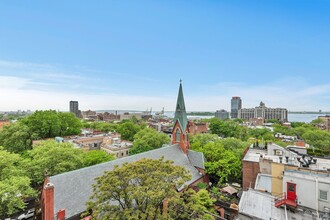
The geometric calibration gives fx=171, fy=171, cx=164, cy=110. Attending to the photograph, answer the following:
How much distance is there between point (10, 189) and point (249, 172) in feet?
86.6

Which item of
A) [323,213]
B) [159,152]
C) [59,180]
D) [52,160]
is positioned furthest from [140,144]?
[323,213]

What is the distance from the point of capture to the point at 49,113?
4750 centimetres

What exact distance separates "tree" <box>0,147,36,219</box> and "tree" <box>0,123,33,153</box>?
21.4m

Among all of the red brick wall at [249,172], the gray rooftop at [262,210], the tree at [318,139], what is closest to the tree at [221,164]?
the red brick wall at [249,172]

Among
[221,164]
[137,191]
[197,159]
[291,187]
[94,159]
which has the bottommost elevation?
[94,159]

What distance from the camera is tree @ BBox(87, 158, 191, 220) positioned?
Answer: 944cm

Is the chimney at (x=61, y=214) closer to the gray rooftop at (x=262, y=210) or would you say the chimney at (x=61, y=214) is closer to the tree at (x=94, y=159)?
the gray rooftop at (x=262, y=210)

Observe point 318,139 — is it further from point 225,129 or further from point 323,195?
point 323,195

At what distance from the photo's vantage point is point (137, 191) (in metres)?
9.43

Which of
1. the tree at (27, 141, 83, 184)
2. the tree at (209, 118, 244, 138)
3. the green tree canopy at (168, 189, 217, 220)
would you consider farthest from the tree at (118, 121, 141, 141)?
the green tree canopy at (168, 189, 217, 220)

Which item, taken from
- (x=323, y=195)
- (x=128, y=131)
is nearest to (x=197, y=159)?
(x=323, y=195)

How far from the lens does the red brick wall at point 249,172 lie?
2266cm

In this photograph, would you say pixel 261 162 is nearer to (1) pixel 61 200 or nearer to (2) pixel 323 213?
(2) pixel 323 213

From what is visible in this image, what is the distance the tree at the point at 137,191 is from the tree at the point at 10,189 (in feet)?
33.8
